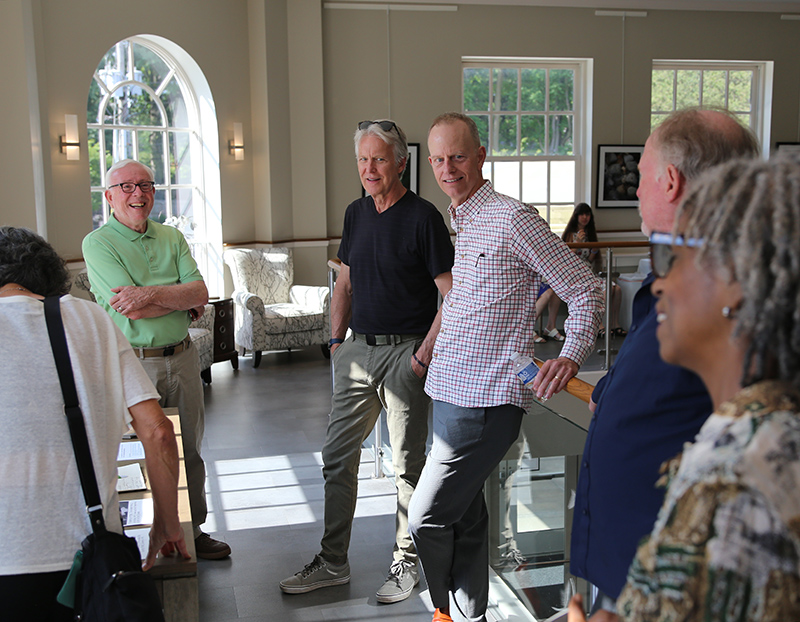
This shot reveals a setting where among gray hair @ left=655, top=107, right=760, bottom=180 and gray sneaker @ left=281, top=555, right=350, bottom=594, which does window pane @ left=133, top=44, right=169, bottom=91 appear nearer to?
gray sneaker @ left=281, top=555, right=350, bottom=594

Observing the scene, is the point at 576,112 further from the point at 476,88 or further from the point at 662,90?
the point at 476,88

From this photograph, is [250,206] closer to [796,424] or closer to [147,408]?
[147,408]

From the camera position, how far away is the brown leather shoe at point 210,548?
3309mm

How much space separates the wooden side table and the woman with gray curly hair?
6346mm

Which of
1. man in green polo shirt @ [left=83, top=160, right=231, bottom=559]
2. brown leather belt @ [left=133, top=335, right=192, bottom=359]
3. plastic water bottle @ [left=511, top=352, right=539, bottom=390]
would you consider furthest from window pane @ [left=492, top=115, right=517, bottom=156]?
plastic water bottle @ [left=511, top=352, right=539, bottom=390]

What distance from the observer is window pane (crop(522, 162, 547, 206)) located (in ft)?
31.4

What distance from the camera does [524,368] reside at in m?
2.10

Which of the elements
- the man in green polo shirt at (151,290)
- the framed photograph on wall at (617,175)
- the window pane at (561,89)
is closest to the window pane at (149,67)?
the window pane at (561,89)

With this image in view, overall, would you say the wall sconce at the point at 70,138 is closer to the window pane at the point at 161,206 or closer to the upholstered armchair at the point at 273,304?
the window pane at the point at 161,206

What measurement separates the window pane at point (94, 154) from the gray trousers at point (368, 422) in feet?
18.3

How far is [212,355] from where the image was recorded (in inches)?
270

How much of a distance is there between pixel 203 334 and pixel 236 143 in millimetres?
2636

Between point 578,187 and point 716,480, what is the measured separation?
368 inches

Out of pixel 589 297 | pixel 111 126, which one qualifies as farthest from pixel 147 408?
pixel 111 126
